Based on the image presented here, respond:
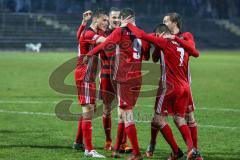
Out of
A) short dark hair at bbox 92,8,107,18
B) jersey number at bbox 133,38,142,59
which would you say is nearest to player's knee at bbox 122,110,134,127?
jersey number at bbox 133,38,142,59

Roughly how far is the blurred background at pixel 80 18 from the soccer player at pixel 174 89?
1861 inches

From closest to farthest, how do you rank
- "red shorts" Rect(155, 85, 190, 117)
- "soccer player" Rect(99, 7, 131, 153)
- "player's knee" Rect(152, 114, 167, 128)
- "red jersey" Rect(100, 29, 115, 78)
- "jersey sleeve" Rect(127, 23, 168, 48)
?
"jersey sleeve" Rect(127, 23, 168, 48) < "red shorts" Rect(155, 85, 190, 117) < "player's knee" Rect(152, 114, 167, 128) < "soccer player" Rect(99, 7, 131, 153) < "red jersey" Rect(100, 29, 115, 78)

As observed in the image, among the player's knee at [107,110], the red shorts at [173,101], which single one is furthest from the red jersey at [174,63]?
the player's knee at [107,110]

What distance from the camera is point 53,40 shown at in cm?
6097

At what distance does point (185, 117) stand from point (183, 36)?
55.2 inches

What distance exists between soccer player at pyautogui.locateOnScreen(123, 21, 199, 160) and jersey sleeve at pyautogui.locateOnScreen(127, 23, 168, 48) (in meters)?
0.10

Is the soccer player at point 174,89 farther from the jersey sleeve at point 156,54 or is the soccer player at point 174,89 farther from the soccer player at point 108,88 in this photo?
the soccer player at point 108,88

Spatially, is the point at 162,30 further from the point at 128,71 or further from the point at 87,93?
the point at 87,93

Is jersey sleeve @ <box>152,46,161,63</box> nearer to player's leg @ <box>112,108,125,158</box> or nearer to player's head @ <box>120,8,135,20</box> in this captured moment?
player's head @ <box>120,8,135,20</box>

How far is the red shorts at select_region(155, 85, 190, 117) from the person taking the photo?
35.6ft

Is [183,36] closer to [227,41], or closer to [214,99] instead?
[214,99]

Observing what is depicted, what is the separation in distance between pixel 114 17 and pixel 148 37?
1.40m

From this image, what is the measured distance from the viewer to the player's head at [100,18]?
1151 cm

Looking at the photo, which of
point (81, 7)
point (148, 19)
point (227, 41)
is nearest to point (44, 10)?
point (81, 7)
